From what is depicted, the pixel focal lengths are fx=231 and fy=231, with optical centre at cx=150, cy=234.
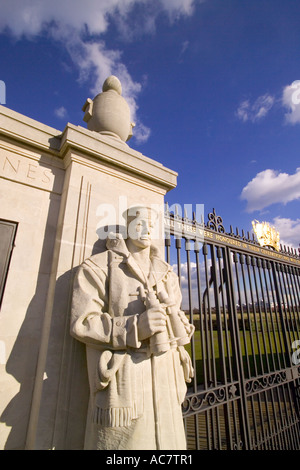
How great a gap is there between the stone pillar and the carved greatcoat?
222mm

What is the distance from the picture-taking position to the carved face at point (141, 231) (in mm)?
2527

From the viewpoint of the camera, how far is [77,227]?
2527 mm

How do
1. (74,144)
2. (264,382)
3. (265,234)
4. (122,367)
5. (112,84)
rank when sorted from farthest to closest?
(265,234) < (264,382) < (112,84) < (74,144) < (122,367)

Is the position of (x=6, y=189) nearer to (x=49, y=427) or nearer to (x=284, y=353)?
(x=49, y=427)

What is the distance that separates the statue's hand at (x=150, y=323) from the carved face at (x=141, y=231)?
2.66ft

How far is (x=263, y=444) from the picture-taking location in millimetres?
4121

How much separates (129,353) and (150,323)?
0.35 metres

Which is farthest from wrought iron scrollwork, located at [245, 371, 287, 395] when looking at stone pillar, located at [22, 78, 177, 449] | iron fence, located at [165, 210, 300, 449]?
stone pillar, located at [22, 78, 177, 449]

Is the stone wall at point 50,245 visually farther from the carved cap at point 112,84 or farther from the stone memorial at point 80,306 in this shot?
the carved cap at point 112,84

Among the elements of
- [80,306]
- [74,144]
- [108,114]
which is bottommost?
[80,306]

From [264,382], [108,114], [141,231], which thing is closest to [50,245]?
[141,231]

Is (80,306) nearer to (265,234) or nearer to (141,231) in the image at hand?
(141,231)

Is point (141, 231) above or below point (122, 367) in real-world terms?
above

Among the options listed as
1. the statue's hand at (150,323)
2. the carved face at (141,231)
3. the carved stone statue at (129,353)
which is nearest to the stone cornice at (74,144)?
the carved face at (141,231)
